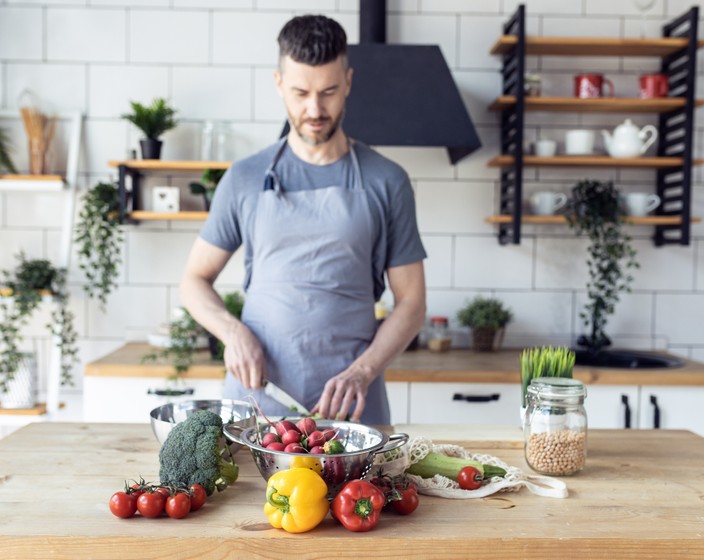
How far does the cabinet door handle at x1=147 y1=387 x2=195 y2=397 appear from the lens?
8.88 feet

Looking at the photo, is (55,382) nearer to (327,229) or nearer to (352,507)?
(327,229)

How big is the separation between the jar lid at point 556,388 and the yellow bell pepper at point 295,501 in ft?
1.50

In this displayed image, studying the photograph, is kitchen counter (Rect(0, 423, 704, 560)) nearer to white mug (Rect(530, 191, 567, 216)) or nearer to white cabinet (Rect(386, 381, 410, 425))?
white cabinet (Rect(386, 381, 410, 425))

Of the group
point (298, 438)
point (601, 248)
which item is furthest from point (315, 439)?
point (601, 248)

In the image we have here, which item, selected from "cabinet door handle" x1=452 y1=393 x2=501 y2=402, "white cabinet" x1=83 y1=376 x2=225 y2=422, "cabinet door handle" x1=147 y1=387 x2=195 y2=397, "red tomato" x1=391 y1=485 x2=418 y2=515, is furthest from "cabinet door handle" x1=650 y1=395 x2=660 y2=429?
"red tomato" x1=391 y1=485 x2=418 y2=515

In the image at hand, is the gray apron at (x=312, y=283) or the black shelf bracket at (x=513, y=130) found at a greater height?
the black shelf bracket at (x=513, y=130)

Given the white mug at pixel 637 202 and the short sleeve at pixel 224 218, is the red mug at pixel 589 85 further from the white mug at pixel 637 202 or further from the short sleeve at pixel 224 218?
the short sleeve at pixel 224 218

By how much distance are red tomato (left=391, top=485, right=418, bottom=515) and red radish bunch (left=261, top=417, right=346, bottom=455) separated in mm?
136

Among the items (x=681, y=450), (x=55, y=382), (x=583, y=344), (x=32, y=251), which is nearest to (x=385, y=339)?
(x=681, y=450)

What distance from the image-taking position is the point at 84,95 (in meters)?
3.20

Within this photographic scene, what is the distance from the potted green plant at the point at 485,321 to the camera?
3.06m

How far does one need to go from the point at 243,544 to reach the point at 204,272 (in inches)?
43.4

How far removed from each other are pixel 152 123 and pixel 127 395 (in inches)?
41.1

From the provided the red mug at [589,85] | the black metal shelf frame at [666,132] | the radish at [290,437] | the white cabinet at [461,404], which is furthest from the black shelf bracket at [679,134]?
the radish at [290,437]
